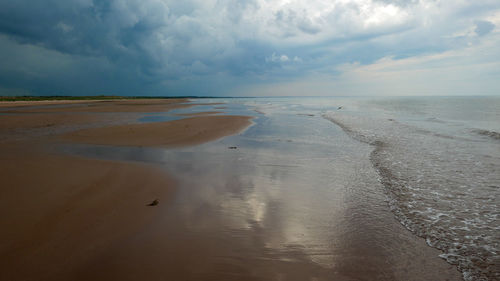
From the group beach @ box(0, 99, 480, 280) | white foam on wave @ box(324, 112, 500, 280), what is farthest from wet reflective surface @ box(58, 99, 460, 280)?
white foam on wave @ box(324, 112, 500, 280)

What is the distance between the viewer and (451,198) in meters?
6.68

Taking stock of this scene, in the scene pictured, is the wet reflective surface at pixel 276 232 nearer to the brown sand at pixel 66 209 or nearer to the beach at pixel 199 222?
the beach at pixel 199 222

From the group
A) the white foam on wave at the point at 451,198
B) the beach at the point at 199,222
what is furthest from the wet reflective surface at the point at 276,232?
the white foam on wave at the point at 451,198

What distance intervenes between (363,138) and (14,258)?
1675 cm

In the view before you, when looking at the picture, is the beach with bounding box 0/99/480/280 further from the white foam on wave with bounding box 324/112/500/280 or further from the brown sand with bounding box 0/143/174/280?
the white foam on wave with bounding box 324/112/500/280

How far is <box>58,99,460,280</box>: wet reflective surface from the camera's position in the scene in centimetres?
365

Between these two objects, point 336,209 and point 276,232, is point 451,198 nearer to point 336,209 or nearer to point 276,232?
point 336,209

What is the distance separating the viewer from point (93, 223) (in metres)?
4.78

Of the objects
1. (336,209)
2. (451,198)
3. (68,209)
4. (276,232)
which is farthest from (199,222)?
(451,198)

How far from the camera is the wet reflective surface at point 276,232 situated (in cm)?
365

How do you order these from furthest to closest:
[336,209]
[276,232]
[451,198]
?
1. [451,198]
2. [336,209]
3. [276,232]

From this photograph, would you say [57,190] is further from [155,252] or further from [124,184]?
[155,252]

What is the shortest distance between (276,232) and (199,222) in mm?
1578

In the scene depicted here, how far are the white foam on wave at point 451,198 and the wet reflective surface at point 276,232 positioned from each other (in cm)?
39
